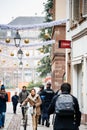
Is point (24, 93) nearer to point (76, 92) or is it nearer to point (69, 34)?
point (76, 92)

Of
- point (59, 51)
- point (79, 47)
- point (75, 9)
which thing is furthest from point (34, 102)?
point (59, 51)

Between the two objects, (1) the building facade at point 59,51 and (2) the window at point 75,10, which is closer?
(2) the window at point 75,10

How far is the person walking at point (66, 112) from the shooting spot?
10250 millimetres

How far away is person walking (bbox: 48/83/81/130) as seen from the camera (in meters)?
10.2

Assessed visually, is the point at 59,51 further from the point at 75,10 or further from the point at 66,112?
the point at 66,112

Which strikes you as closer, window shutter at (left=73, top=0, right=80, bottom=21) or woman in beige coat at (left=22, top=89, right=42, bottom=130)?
woman in beige coat at (left=22, top=89, right=42, bottom=130)

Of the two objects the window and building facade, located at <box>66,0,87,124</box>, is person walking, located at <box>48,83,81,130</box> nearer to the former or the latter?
building facade, located at <box>66,0,87,124</box>

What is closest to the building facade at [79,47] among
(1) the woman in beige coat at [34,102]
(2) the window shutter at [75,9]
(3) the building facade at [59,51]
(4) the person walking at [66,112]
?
(2) the window shutter at [75,9]

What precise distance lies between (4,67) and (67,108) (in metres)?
131

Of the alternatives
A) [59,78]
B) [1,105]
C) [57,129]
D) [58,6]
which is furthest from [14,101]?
[57,129]

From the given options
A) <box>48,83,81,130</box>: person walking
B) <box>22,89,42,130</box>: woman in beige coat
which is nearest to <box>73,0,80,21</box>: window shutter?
<box>22,89,42,130</box>: woman in beige coat

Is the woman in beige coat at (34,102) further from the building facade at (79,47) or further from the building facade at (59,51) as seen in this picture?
the building facade at (59,51)

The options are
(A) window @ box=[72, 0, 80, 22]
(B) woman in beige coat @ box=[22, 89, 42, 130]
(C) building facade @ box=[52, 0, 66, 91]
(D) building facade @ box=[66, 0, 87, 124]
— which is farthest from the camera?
(C) building facade @ box=[52, 0, 66, 91]

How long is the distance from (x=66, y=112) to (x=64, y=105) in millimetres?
132
